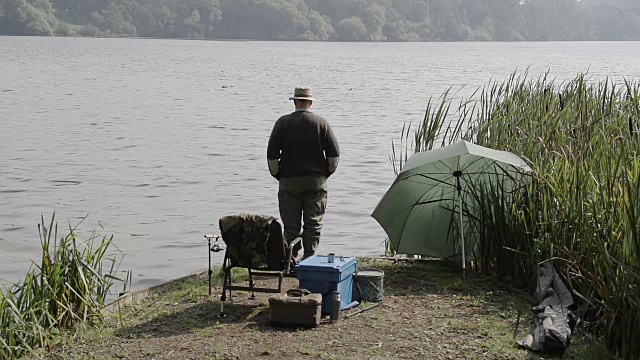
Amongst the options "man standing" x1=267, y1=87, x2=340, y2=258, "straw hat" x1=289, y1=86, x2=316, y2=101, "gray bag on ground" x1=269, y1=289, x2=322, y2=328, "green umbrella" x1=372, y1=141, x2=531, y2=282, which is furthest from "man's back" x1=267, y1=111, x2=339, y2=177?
"gray bag on ground" x1=269, y1=289, x2=322, y2=328

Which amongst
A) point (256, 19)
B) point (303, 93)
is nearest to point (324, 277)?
point (303, 93)

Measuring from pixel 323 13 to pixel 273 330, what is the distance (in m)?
106

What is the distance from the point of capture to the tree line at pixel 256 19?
108500 millimetres

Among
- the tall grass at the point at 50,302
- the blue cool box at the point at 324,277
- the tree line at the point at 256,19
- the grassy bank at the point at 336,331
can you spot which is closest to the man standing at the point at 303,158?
the grassy bank at the point at 336,331

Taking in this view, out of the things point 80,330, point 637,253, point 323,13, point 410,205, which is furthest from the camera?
point 323,13

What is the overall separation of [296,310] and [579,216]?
243 cm

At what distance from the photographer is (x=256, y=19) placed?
11075cm

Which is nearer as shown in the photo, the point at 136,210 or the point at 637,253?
the point at 637,253

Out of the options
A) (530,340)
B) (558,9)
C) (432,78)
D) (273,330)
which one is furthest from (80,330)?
(558,9)

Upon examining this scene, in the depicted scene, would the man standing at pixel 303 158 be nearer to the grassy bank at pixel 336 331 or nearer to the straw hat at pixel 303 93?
the straw hat at pixel 303 93

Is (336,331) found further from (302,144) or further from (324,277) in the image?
(302,144)

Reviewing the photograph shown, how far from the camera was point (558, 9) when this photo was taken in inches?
5315

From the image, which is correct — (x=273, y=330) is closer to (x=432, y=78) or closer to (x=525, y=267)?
(x=525, y=267)

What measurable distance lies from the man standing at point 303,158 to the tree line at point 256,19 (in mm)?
98597
